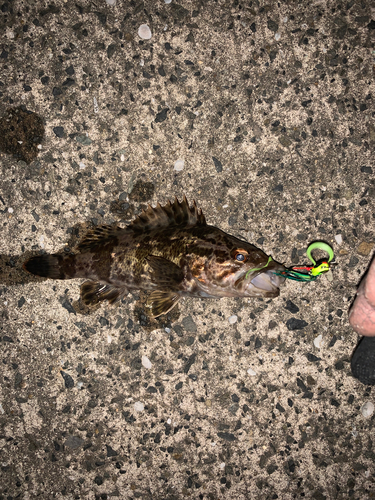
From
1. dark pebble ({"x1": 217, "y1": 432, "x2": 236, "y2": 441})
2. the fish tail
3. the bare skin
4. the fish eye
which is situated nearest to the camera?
the fish eye

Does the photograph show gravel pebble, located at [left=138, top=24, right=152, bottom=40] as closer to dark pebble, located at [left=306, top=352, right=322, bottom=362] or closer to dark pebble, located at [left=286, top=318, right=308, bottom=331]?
dark pebble, located at [left=286, top=318, right=308, bottom=331]

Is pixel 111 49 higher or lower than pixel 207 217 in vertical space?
higher

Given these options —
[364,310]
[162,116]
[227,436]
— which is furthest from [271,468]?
[162,116]

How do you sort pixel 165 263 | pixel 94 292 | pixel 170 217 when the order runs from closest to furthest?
pixel 165 263 < pixel 170 217 < pixel 94 292

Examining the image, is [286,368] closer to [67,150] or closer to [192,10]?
[67,150]

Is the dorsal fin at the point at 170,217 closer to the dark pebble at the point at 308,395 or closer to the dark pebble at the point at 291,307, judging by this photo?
the dark pebble at the point at 291,307

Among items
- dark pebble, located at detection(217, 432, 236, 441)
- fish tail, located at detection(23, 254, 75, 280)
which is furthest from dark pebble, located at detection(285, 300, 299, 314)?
fish tail, located at detection(23, 254, 75, 280)

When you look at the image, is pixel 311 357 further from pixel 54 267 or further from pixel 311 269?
pixel 54 267

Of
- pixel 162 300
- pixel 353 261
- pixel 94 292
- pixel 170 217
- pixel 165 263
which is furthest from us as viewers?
pixel 353 261
